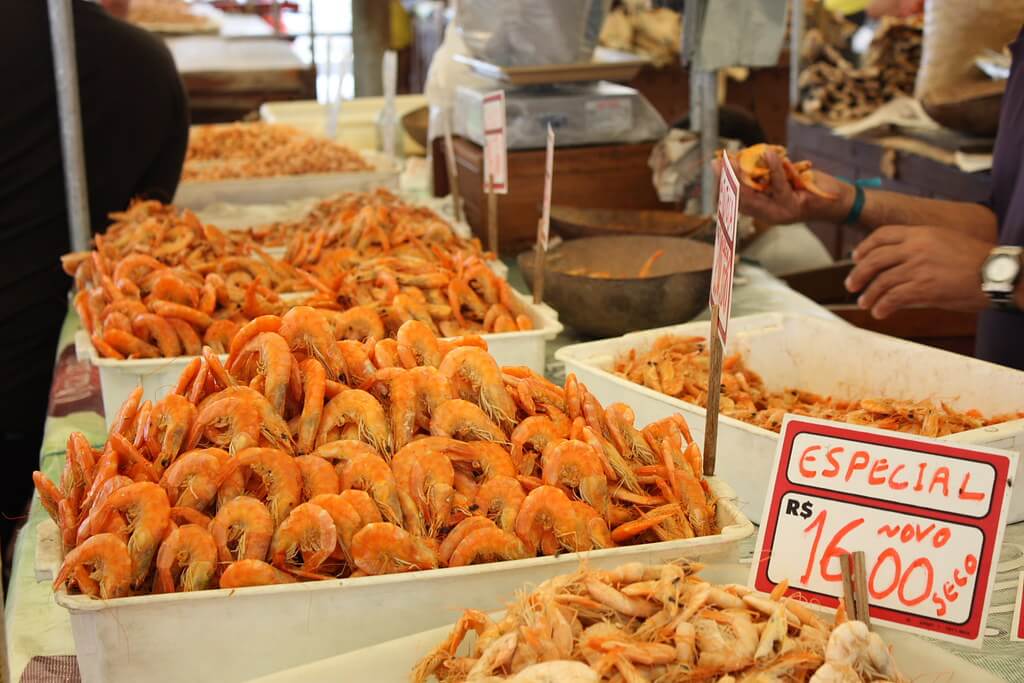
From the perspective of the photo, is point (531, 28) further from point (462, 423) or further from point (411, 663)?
point (411, 663)

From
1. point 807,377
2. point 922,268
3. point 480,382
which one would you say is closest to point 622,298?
point 807,377

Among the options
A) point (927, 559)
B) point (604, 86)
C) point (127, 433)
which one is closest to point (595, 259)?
point (604, 86)

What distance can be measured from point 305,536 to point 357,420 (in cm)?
23

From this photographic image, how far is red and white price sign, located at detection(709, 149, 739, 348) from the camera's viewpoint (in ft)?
4.09

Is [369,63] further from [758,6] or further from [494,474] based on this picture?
[494,474]

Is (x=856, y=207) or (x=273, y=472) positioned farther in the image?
(x=856, y=207)

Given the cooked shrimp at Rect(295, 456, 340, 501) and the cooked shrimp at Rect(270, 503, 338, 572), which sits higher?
the cooked shrimp at Rect(295, 456, 340, 501)

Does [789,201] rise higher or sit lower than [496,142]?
lower

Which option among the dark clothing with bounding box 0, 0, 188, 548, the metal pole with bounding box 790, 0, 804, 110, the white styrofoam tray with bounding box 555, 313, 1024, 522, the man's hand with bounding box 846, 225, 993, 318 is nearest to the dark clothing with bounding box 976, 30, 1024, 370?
the man's hand with bounding box 846, 225, 993, 318

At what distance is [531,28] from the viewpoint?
3141mm

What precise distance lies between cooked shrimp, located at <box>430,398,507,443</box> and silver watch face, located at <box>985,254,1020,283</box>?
115 cm

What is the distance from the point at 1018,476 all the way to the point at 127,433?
131 cm

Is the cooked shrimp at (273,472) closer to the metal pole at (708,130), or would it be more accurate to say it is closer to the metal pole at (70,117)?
the metal pole at (70,117)

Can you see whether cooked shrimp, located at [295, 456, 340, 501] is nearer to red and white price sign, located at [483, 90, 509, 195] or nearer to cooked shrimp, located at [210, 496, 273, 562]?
cooked shrimp, located at [210, 496, 273, 562]
